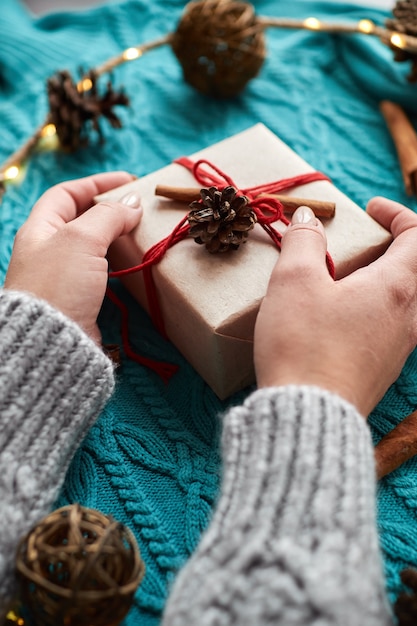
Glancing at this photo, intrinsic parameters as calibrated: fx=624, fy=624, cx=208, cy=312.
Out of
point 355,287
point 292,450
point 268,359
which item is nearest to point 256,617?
point 292,450

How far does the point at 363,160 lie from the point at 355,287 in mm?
479

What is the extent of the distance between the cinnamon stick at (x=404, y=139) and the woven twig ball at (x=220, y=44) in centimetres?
25

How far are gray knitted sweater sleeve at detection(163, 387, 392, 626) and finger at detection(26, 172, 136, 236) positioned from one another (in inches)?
15.0

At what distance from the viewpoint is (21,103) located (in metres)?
1.19

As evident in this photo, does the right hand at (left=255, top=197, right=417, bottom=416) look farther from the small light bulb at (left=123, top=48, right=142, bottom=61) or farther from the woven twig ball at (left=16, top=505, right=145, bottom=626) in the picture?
the small light bulb at (left=123, top=48, right=142, bottom=61)

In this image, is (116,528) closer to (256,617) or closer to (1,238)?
(256,617)

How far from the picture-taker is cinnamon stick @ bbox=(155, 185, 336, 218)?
0.81m

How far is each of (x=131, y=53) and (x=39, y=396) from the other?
84cm

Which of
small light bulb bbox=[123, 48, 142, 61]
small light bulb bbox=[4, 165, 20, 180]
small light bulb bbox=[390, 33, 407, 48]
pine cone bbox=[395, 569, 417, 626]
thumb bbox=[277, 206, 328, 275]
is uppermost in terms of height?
small light bulb bbox=[390, 33, 407, 48]

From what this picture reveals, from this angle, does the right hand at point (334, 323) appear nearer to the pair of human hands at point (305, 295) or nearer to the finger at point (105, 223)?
the pair of human hands at point (305, 295)

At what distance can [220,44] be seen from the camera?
1.07 meters

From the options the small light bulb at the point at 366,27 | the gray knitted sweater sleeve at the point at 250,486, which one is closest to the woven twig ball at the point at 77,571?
the gray knitted sweater sleeve at the point at 250,486

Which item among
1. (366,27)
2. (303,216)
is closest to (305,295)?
(303,216)

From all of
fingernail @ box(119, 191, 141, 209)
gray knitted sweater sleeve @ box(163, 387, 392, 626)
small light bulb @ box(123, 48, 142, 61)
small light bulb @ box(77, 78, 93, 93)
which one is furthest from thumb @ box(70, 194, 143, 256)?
small light bulb @ box(123, 48, 142, 61)
